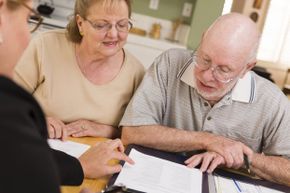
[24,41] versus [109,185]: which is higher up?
[24,41]

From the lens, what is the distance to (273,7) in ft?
14.6

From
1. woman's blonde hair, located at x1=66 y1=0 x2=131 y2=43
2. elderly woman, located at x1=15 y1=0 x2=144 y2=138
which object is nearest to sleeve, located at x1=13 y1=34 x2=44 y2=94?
elderly woman, located at x1=15 y1=0 x2=144 y2=138

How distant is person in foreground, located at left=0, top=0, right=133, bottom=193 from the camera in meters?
0.48

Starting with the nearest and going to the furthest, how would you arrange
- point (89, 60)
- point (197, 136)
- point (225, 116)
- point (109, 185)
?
point (109, 185) → point (197, 136) → point (225, 116) → point (89, 60)

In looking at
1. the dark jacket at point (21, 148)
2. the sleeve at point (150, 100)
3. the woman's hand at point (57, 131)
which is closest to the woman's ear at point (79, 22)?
the sleeve at point (150, 100)

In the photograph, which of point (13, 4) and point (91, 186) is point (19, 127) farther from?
point (91, 186)

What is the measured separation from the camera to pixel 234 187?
3.84 ft

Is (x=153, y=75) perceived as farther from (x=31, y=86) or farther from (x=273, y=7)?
(x=273, y=7)

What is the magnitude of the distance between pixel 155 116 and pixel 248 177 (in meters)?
0.43

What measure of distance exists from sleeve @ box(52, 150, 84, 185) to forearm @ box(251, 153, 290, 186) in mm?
655

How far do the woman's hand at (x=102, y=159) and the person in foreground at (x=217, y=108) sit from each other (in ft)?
0.73

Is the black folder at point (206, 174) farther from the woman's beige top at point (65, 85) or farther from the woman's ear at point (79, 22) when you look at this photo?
the woman's ear at point (79, 22)

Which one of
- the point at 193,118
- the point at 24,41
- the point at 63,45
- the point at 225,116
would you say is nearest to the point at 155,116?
the point at 193,118

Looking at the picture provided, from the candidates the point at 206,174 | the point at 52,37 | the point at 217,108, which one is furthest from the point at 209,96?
the point at 52,37
